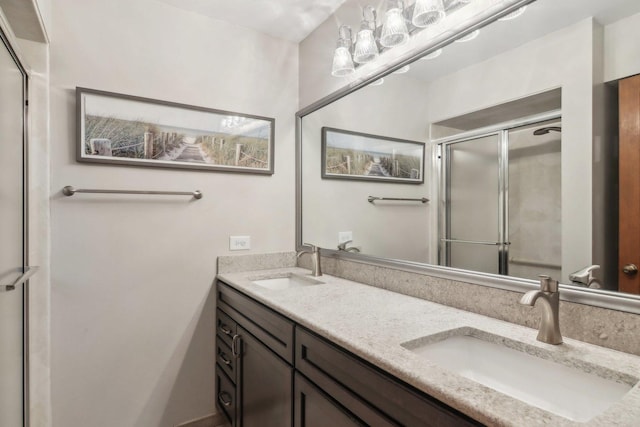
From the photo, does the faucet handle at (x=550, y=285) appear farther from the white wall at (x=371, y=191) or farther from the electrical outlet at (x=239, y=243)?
the electrical outlet at (x=239, y=243)

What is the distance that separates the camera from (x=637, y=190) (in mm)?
885

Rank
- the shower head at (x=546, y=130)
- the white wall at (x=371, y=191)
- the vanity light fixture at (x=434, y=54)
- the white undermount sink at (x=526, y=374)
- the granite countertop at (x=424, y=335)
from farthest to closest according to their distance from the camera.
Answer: the white wall at (x=371, y=191) < the vanity light fixture at (x=434, y=54) < the shower head at (x=546, y=130) < the white undermount sink at (x=526, y=374) < the granite countertop at (x=424, y=335)

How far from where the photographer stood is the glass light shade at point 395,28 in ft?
4.91

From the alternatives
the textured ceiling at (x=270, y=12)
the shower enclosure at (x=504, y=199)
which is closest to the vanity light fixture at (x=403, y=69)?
the shower enclosure at (x=504, y=199)

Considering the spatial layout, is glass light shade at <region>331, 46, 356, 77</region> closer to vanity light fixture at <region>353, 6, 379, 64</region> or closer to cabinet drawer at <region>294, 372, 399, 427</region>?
vanity light fixture at <region>353, 6, 379, 64</region>

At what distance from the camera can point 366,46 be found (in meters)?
1.68

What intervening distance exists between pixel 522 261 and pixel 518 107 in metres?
0.54

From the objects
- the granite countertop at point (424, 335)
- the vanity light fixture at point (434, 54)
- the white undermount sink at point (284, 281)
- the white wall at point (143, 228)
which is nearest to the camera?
the granite countertop at point (424, 335)

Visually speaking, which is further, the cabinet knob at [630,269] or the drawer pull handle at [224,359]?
the drawer pull handle at [224,359]

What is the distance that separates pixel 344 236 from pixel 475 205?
85cm

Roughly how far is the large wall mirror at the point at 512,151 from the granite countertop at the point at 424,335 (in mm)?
181

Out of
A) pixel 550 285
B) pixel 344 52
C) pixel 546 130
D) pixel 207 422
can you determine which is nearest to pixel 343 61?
pixel 344 52

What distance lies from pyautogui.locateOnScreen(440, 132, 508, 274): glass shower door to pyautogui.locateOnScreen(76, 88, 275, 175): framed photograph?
4.04ft

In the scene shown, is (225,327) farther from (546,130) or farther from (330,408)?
(546,130)
